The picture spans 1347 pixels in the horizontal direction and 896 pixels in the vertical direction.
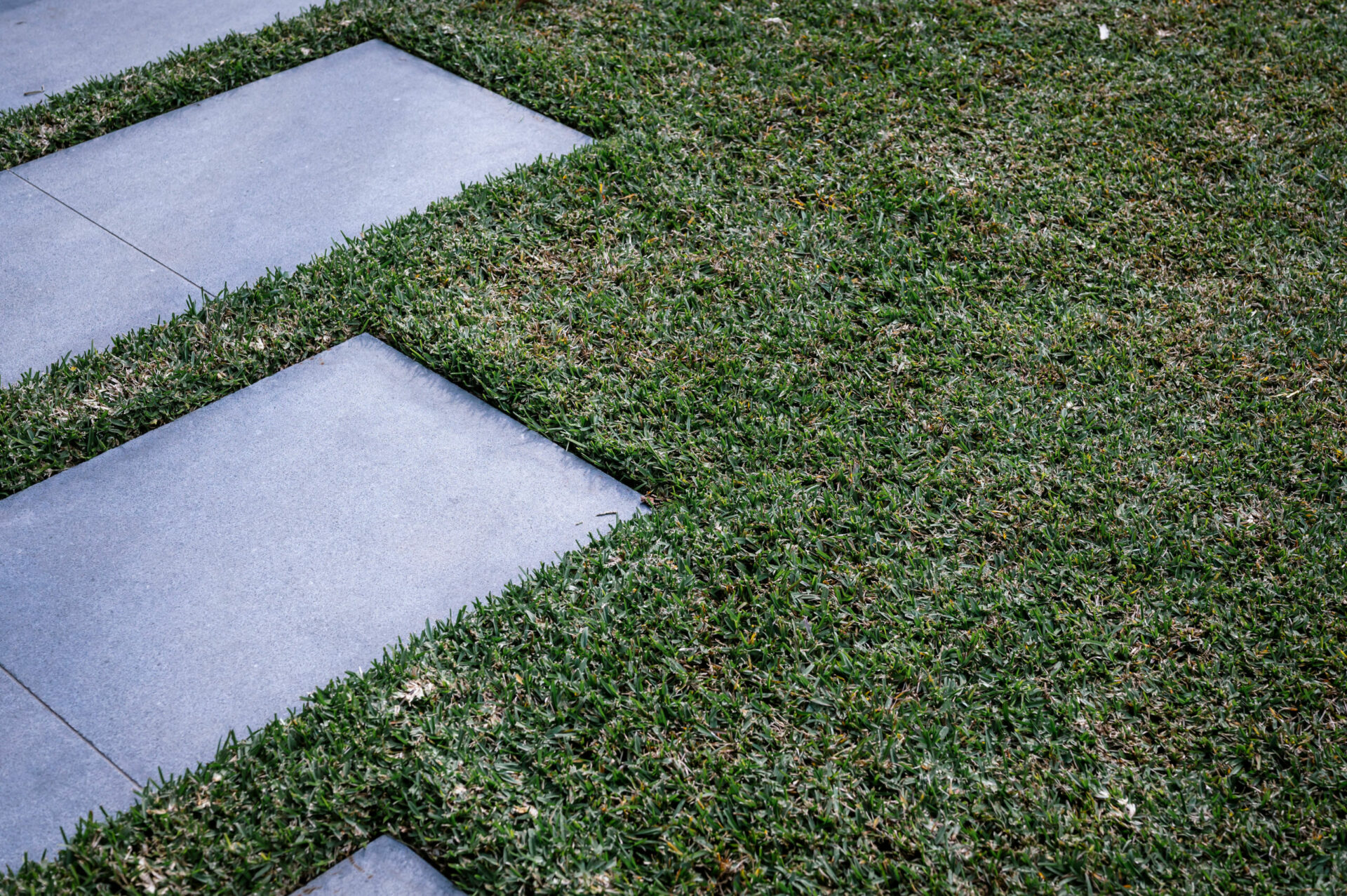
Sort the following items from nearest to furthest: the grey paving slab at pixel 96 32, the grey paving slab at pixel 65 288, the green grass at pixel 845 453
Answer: the green grass at pixel 845 453
the grey paving slab at pixel 65 288
the grey paving slab at pixel 96 32

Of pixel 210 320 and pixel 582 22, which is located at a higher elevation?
pixel 582 22

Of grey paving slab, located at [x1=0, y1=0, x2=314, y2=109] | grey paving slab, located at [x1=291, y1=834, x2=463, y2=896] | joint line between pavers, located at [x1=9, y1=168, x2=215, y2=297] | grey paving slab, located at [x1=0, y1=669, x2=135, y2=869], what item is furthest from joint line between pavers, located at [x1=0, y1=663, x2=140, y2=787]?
grey paving slab, located at [x1=0, y1=0, x2=314, y2=109]

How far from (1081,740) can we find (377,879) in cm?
174

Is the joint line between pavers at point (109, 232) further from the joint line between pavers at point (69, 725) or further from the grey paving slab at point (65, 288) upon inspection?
the joint line between pavers at point (69, 725)

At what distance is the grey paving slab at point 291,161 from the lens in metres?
4.29

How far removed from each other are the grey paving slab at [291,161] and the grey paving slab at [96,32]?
660mm

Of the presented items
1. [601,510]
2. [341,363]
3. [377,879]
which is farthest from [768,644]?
[341,363]

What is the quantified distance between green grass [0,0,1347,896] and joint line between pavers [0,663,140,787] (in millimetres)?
152

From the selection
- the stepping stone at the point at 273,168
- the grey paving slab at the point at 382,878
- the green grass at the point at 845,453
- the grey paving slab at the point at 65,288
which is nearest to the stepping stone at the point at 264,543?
the green grass at the point at 845,453

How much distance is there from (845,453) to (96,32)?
4.78 meters

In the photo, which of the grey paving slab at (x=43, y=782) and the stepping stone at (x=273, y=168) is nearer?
the grey paving slab at (x=43, y=782)

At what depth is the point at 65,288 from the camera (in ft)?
13.1

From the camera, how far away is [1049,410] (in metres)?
3.61

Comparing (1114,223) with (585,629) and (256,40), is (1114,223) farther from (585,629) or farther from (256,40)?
(256,40)
